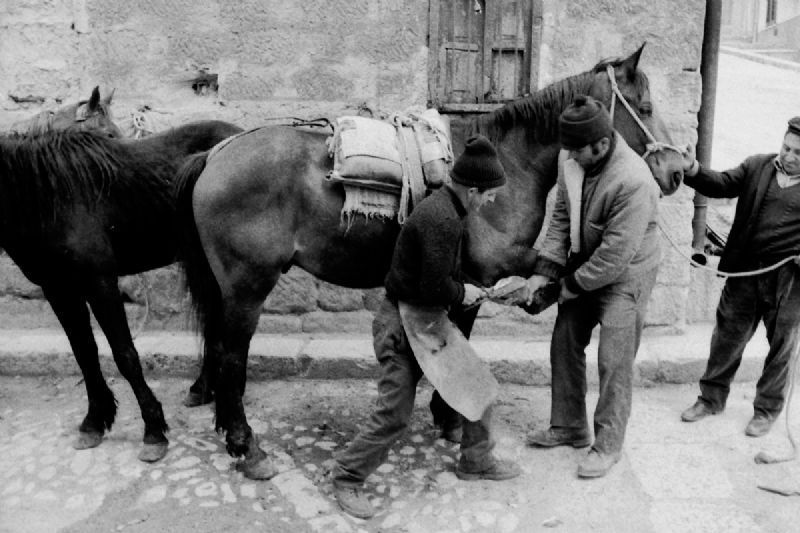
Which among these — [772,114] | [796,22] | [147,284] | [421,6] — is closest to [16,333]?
[147,284]

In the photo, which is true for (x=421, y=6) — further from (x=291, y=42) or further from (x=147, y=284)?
(x=147, y=284)

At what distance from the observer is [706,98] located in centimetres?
556

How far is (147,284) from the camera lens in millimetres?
5633

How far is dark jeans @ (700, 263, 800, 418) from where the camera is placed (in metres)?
4.21

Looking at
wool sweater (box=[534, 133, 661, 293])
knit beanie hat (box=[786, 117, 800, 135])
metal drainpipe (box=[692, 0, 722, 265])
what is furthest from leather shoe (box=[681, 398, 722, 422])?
knit beanie hat (box=[786, 117, 800, 135])

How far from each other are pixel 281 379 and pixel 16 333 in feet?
6.84

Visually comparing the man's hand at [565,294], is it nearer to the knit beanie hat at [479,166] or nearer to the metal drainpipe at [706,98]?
the knit beanie hat at [479,166]

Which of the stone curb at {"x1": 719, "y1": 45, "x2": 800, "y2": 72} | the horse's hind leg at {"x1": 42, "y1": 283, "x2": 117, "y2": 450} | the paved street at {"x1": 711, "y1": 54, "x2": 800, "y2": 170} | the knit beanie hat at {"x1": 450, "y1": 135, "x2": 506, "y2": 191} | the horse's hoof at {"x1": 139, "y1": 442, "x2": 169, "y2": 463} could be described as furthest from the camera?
the stone curb at {"x1": 719, "y1": 45, "x2": 800, "y2": 72}

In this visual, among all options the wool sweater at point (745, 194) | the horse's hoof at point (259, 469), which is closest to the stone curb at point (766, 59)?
the wool sweater at point (745, 194)

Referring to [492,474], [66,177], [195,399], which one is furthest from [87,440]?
[492,474]

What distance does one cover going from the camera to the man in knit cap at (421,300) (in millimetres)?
3311

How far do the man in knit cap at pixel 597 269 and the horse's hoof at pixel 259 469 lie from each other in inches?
57.5

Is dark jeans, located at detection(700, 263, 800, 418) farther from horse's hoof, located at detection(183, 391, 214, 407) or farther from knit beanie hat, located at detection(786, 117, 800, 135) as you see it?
horse's hoof, located at detection(183, 391, 214, 407)

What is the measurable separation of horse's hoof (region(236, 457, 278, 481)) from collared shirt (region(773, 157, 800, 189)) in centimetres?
317
